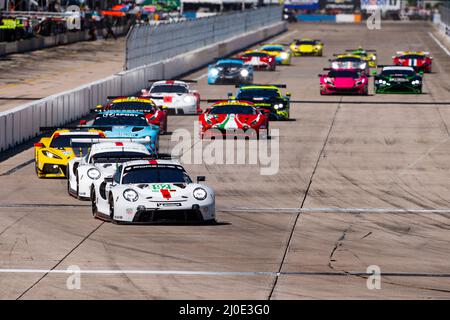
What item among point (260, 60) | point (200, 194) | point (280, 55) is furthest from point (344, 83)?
point (200, 194)

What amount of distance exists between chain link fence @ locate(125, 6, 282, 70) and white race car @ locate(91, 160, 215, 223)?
37.8 metres

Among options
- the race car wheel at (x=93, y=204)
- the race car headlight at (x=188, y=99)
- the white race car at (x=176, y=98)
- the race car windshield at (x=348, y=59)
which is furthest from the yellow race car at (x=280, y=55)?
the race car wheel at (x=93, y=204)

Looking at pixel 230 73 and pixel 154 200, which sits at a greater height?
pixel 154 200

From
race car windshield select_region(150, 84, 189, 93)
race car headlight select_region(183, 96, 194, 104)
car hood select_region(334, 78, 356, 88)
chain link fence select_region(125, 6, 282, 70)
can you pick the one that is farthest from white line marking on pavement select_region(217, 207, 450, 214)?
chain link fence select_region(125, 6, 282, 70)

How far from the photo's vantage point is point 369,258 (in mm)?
21406

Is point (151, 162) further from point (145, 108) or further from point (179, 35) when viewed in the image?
point (179, 35)

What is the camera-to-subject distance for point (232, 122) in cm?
4081

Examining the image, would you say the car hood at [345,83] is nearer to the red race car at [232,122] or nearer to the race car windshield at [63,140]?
the red race car at [232,122]

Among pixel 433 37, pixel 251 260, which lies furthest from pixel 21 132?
pixel 433 37

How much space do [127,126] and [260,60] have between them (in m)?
41.2

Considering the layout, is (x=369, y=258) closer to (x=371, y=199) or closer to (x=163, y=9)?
(x=371, y=199)

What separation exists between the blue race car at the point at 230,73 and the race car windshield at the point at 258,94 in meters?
17.5

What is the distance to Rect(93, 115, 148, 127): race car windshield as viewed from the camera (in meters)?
36.9

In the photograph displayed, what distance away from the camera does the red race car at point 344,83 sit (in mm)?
58188
